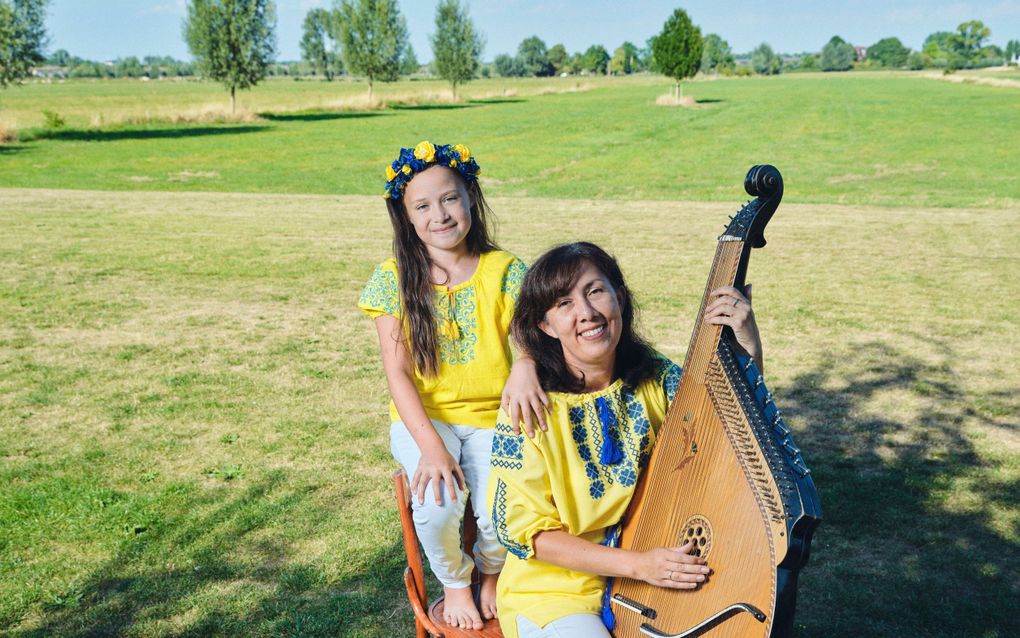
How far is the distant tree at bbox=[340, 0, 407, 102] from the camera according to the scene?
2501 inches

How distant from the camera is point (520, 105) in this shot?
56469mm

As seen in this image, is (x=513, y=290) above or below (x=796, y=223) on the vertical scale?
above

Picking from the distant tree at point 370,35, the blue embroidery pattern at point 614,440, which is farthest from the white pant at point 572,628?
the distant tree at point 370,35

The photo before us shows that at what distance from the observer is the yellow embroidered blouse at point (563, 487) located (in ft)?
7.86

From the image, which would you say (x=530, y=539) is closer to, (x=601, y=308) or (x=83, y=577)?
(x=601, y=308)

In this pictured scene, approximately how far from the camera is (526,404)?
241cm

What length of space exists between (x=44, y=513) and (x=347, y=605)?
1.97 meters

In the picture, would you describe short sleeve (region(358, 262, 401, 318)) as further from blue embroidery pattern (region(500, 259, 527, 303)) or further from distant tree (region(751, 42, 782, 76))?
distant tree (region(751, 42, 782, 76))

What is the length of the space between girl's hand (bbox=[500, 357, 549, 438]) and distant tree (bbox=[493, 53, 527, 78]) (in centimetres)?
16173

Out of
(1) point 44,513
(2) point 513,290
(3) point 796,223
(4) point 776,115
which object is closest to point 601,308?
(2) point 513,290

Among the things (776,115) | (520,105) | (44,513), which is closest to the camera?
(44,513)

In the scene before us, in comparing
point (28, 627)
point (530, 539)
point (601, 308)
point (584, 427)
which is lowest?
point (28, 627)

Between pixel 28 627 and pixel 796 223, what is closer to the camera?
pixel 28 627

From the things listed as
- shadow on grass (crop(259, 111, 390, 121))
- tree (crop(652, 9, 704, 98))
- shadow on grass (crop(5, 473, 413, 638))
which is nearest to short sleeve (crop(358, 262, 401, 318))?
shadow on grass (crop(5, 473, 413, 638))
